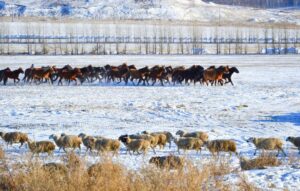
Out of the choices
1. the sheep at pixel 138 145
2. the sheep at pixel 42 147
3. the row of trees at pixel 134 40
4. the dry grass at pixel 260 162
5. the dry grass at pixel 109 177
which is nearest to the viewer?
the dry grass at pixel 109 177

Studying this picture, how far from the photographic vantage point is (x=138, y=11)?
132500 mm

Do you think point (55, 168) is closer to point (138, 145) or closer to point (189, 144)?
point (138, 145)

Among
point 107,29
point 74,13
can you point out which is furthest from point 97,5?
point 107,29

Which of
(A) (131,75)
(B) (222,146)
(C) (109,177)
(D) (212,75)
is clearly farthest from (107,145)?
(A) (131,75)

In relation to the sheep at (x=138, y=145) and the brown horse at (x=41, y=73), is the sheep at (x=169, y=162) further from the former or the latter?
the brown horse at (x=41, y=73)

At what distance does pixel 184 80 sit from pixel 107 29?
63.6 meters

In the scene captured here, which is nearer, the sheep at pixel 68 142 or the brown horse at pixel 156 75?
the sheep at pixel 68 142

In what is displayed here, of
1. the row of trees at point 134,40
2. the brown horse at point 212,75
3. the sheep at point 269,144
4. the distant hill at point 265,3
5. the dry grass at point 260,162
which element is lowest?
the dry grass at point 260,162

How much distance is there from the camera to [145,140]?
14.0 meters

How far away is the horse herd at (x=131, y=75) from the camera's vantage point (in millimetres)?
31562

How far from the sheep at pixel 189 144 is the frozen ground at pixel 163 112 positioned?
15 cm

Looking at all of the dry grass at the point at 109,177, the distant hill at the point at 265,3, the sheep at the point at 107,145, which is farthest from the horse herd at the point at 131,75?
the distant hill at the point at 265,3

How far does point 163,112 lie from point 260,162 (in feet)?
30.2

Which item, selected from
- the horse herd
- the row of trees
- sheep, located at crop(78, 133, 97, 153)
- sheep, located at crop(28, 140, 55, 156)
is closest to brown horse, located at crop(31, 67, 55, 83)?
the horse herd
